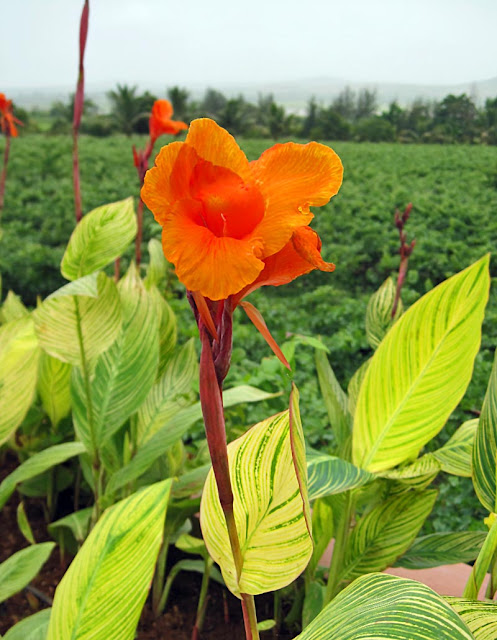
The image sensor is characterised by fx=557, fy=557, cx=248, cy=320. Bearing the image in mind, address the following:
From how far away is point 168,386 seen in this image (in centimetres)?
98

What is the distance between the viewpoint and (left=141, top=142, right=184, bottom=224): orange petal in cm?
29

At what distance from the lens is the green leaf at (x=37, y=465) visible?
0.82 meters

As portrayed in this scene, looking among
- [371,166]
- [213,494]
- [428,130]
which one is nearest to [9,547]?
[213,494]

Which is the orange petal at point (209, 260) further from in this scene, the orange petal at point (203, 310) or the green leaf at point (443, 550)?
the green leaf at point (443, 550)

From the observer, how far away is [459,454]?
0.72 metres

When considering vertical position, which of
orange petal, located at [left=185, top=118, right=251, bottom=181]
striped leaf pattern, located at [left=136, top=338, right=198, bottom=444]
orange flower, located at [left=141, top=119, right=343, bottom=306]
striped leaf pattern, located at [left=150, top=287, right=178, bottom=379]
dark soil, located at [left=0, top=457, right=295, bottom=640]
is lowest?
dark soil, located at [left=0, top=457, right=295, bottom=640]

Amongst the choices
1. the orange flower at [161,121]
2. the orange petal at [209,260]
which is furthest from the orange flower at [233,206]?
the orange flower at [161,121]

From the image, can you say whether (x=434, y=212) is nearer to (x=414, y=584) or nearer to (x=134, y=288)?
(x=134, y=288)

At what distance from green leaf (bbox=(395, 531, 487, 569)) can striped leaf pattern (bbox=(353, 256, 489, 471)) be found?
138 mm

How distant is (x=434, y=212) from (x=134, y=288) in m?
3.58

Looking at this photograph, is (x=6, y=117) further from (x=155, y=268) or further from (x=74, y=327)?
(x=74, y=327)

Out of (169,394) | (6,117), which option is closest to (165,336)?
(169,394)

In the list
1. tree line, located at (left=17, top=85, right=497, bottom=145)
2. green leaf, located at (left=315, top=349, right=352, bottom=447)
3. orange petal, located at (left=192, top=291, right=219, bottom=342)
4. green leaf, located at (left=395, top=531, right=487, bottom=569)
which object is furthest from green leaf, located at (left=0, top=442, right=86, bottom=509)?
tree line, located at (left=17, top=85, right=497, bottom=145)

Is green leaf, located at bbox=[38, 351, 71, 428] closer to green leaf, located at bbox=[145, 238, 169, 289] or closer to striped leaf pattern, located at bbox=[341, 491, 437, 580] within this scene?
green leaf, located at bbox=[145, 238, 169, 289]
